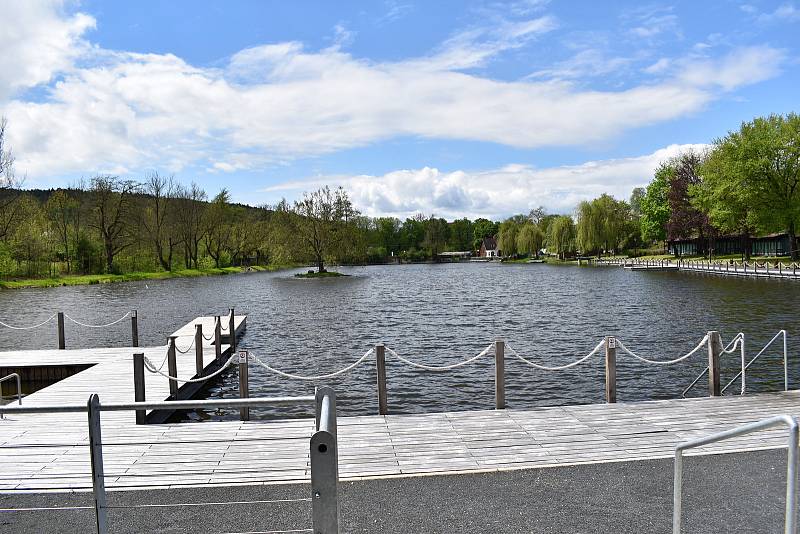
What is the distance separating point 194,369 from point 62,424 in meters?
6.21

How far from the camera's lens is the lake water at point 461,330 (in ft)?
50.2

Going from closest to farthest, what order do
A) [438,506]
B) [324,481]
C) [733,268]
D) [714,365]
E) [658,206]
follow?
[324,481]
[438,506]
[714,365]
[733,268]
[658,206]

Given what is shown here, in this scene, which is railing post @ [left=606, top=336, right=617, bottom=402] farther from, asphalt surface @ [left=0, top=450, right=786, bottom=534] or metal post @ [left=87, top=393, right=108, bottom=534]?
metal post @ [left=87, top=393, right=108, bottom=534]

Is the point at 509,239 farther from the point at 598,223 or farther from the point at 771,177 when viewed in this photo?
the point at 771,177

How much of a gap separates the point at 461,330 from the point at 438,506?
20645 mm

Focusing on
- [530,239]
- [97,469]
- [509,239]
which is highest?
[509,239]

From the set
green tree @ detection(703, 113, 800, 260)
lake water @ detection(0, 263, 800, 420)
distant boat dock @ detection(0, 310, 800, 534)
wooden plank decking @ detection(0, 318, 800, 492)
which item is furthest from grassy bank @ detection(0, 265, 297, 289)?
green tree @ detection(703, 113, 800, 260)

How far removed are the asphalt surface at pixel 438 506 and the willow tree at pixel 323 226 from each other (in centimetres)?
6564

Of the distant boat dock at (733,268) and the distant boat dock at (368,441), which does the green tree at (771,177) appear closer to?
the distant boat dock at (733,268)

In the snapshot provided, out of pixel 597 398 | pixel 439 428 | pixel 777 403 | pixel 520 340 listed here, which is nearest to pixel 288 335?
pixel 520 340

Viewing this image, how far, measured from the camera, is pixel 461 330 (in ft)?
88.0

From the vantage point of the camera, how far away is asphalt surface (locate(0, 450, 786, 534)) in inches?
230

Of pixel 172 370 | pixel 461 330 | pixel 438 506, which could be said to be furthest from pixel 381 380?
pixel 461 330

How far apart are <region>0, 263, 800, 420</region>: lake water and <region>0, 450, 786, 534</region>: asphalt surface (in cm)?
633
